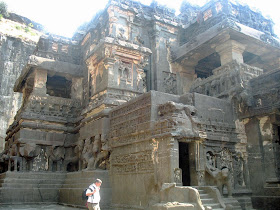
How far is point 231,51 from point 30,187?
34.9 ft

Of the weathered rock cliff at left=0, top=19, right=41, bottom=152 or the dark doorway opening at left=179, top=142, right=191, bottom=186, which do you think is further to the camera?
the weathered rock cliff at left=0, top=19, right=41, bottom=152

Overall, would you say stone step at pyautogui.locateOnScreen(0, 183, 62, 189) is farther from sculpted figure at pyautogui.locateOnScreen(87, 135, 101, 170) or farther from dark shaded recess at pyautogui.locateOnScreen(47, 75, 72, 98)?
dark shaded recess at pyautogui.locateOnScreen(47, 75, 72, 98)

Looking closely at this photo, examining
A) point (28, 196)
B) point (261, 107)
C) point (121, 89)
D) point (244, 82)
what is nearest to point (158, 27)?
point (121, 89)

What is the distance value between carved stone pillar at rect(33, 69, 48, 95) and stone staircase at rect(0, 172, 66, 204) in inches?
Answer: 172

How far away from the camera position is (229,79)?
12.9 metres

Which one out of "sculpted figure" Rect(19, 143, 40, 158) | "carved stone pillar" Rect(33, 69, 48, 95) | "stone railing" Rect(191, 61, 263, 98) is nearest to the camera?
"stone railing" Rect(191, 61, 263, 98)

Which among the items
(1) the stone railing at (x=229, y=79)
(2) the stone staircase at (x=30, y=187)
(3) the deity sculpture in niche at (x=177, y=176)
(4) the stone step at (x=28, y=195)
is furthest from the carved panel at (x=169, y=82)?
(3) the deity sculpture in niche at (x=177, y=176)

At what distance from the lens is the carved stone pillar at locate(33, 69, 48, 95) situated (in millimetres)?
16078

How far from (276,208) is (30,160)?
34.5 feet

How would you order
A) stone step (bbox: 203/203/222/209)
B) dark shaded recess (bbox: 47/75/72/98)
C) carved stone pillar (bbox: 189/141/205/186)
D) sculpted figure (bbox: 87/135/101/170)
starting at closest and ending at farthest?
stone step (bbox: 203/203/222/209), carved stone pillar (bbox: 189/141/205/186), sculpted figure (bbox: 87/135/101/170), dark shaded recess (bbox: 47/75/72/98)

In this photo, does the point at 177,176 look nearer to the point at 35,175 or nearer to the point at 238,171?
the point at 238,171

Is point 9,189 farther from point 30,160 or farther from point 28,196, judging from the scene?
point 30,160

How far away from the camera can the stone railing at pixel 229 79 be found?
12.5 metres

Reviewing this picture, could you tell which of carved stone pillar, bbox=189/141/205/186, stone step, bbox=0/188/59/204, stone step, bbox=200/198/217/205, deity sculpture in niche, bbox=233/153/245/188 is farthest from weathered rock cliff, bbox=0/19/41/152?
stone step, bbox=200/198/217/205
